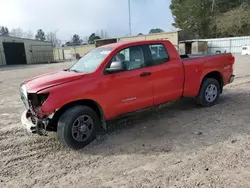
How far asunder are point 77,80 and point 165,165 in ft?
6.75

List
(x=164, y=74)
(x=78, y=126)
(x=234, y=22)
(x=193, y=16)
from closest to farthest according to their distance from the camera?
(x=78, y=126) → (x=164, y=74) → (x=234, y=22) → (x=193, y=16)

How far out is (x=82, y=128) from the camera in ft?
13.8

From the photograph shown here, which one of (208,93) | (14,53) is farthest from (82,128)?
(14,53)

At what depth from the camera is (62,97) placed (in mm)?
3875

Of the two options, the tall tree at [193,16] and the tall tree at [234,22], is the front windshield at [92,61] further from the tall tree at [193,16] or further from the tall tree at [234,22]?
the tall tree at [193,16]

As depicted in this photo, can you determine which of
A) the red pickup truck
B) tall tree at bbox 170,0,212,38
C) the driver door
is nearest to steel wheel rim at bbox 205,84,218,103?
the red pickup truck

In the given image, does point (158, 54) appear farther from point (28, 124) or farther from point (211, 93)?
point (28, 124)

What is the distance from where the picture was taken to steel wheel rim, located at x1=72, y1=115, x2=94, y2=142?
413cm

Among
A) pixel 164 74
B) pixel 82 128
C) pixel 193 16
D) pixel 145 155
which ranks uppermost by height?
pixel 193 16

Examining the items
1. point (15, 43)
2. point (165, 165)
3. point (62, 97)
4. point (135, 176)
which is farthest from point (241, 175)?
point (15, 43)

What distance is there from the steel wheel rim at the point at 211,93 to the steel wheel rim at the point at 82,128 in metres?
3.39

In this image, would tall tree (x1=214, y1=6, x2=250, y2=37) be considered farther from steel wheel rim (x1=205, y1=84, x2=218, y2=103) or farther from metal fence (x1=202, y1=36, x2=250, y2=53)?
steel wheel rim (x1=205, y1=84, x2=218, y2=103)

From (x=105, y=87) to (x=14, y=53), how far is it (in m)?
40.6

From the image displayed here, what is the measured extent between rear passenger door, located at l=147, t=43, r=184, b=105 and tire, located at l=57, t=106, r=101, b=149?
59.6 inches
